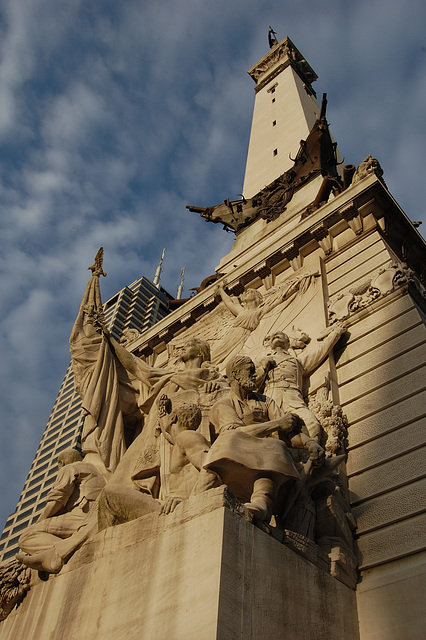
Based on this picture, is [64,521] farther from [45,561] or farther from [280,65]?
[280,65]

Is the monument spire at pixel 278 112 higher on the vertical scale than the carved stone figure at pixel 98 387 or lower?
higher

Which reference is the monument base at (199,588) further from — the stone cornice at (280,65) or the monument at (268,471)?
the stone cornice at (280,65)

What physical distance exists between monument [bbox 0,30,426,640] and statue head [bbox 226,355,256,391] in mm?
32

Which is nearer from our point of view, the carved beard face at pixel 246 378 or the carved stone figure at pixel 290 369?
the carved beard face at pixel 246 378

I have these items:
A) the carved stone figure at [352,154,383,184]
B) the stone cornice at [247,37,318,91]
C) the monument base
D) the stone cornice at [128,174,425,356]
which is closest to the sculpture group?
the monument base

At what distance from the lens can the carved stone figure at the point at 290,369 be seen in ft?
30.2

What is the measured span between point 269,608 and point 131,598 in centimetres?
146

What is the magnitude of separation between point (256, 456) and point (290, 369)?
10.7 feet

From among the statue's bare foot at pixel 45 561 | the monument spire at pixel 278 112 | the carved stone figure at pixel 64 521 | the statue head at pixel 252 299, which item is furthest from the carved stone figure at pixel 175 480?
the monument spire at pixel 278 112

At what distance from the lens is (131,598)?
6.04 m

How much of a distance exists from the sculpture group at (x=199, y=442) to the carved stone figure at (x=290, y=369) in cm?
2

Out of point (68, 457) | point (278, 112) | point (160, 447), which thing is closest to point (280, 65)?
point (278, 112)

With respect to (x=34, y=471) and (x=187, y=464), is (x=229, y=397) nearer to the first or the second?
(x=187, y=464)

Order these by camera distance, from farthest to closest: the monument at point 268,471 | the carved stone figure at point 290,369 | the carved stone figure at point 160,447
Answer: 1. the carved stone figure at point 290,369
2. the carved stone figure at point 160,447
3. the monument at point 268,471
